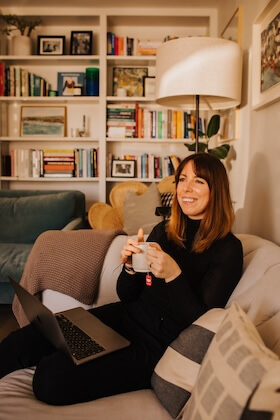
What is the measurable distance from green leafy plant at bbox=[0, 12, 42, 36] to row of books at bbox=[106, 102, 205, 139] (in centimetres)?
103

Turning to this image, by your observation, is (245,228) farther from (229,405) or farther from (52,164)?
(52,164)

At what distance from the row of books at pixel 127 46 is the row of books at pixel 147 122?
502 mm

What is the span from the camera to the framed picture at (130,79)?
4012mm

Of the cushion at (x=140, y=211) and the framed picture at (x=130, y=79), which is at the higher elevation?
the framed picture at (x=130, y=79)

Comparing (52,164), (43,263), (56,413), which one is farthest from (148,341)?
(52,164)

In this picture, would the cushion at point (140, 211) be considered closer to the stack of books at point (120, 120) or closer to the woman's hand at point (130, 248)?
the stack of books at point (120, 120)

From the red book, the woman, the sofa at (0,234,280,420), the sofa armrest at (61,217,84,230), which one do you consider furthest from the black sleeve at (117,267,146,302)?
the red book

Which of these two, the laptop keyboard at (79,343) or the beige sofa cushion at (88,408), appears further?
the laptop keyboard at (79,343)

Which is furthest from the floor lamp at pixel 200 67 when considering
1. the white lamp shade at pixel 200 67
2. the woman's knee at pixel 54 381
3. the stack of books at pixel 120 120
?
the stack of books at pixel 120 120

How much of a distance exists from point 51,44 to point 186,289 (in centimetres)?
344

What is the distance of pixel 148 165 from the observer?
13.1 feet

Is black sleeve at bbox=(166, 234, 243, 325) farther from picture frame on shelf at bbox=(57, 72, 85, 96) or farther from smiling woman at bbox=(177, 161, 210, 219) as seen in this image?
picture frame on shelf at bbox=(57, 72, 85, 96)

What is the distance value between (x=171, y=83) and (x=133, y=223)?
109 centimetres

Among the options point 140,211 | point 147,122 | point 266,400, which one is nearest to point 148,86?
point 147,122
